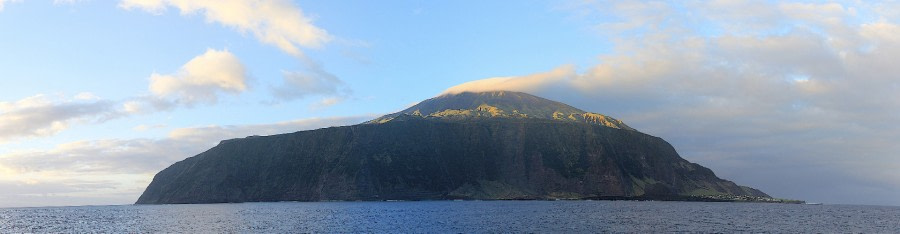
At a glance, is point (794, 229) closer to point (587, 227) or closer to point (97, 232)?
point (587, 227)

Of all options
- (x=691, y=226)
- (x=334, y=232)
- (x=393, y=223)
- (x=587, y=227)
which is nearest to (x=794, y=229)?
(x=691, y=226)

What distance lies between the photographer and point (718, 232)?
124 metres

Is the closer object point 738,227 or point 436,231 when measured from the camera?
point 436,231

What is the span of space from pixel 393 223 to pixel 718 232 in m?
Answer: 70.2

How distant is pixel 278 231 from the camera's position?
5157 inches

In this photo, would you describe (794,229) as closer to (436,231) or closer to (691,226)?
(691,226)

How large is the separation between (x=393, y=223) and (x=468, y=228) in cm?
2611

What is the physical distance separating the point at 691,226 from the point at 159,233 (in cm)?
10900

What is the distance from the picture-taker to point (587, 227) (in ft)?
431

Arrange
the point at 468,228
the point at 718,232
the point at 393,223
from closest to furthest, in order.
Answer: the point at 718,232
the point at 468,228
the point at 393,223

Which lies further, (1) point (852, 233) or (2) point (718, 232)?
(1) point (852, 233)

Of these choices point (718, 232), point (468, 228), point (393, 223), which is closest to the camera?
point (718, 232)

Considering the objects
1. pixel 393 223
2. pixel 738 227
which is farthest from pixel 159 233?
pixel 738 227

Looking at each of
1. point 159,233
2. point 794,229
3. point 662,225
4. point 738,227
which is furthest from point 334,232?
point 794,229
